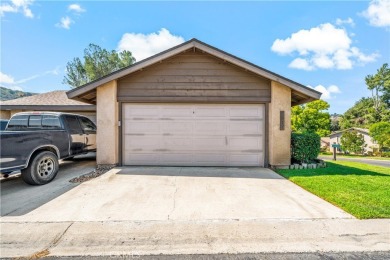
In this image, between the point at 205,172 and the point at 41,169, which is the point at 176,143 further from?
the point at 41,169

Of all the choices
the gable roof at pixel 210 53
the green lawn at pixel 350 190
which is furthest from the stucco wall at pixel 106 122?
the green lawn at pixel 350 190

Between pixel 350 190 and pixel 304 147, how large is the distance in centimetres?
281

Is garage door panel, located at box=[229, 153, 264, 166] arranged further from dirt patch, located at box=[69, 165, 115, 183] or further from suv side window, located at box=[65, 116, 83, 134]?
suv side window, located at box=[65, 116, 83, 134]

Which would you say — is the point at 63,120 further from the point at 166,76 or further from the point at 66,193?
the point at 166,76

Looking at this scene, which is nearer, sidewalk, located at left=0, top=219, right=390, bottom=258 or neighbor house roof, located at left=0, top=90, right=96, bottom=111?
sidewalk, located at left=0, top=219, right=390, bottom=258

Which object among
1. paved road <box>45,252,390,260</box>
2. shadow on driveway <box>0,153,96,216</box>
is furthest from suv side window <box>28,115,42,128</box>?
paved road <box>45,252,390,260</box>

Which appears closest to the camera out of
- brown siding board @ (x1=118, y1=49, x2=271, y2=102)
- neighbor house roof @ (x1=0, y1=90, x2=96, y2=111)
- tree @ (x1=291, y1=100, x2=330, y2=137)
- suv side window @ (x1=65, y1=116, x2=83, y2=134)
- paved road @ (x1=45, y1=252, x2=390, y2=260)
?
paved road @ (x1=45, y1=252, x2=390, y2=260)

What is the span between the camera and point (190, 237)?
9.90ft

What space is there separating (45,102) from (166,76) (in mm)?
8956

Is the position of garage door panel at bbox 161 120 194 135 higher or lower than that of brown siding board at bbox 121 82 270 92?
lower

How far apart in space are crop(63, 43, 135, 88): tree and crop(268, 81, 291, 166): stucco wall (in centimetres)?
2834

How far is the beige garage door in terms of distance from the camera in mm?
7695

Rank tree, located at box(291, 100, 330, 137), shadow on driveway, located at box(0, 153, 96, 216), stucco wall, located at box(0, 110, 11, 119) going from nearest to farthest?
shadow on driveway, located at box(0, 153, 96, 216)
stucco wall, located at box(0, 110, 11, 119)
tree, located at box(291, 100, 330, 137)

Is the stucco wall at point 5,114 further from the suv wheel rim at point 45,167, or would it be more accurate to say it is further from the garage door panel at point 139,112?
the suv wheel rim at point 45,167
